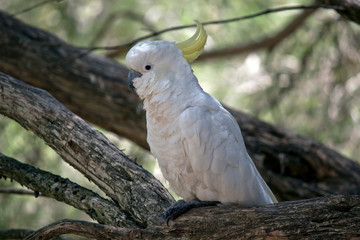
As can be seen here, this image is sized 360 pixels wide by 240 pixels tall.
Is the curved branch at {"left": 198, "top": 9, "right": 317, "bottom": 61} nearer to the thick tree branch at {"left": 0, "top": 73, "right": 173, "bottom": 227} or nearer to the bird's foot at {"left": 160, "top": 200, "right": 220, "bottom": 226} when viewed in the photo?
the thick tree branch at {"left": 0, "top": 73, "right": 173, "bottom": 227}

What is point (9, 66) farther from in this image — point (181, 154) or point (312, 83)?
point (312, 83)

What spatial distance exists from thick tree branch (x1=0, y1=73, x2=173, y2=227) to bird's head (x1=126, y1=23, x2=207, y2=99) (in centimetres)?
36

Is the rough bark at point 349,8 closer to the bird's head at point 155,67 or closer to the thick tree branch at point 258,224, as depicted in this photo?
the bird's head at point 155,67

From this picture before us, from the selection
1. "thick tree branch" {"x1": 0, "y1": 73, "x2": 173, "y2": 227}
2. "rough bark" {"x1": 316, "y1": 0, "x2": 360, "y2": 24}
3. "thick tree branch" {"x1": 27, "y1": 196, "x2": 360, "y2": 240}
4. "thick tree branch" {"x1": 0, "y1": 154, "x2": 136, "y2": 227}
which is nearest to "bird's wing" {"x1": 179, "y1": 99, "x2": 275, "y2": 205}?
"thick tree branch" {"x1": 27, "y1": 196, "x2": 360, "y2": 240}

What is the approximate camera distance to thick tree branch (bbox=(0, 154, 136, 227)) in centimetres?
192

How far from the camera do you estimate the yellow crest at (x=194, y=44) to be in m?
2.00

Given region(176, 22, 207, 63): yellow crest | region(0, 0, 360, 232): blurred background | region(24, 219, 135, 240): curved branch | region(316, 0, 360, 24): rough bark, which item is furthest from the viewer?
region(0, 0, 360, 232): blurred background

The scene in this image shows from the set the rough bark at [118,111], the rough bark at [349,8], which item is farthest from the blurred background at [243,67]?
the rough bark at [349,8]

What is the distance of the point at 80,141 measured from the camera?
2.05 meters

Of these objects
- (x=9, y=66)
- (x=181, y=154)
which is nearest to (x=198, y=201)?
(x=181, y=154)

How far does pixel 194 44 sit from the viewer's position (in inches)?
79.5

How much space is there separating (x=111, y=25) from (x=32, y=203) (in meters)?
2.16

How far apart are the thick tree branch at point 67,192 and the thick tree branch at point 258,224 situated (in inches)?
7.4

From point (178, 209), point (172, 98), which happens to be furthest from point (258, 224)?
point (172, 98)
